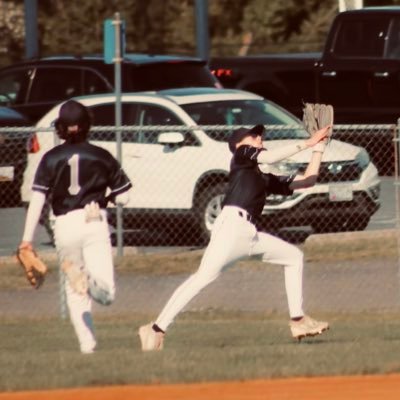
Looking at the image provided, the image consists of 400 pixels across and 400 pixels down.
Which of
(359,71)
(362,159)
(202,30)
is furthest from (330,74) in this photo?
(202,30)

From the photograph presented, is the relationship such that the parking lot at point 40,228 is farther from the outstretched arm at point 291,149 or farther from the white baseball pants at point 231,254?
the outstretched arm at point 291,149

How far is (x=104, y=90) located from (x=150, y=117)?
4.60 metres

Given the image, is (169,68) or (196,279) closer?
(196,279)

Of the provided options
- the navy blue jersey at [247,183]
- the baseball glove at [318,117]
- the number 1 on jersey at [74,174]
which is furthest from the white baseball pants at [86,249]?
the baseball glove at [318,117]

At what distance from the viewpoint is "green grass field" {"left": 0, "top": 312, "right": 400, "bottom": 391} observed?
10.5m

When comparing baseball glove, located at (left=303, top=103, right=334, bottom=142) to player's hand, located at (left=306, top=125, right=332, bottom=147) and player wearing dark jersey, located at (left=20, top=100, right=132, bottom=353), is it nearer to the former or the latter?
player's hand, located at (left=306, top=125, right=332, bottom=147)

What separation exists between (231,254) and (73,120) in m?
1.45

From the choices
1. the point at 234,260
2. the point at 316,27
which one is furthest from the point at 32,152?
the point at 316,27

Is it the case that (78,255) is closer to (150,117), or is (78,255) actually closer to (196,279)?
(196,279)

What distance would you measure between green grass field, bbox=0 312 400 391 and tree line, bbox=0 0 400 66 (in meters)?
35.4

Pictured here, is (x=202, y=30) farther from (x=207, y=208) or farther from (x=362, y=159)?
(x=207, y=208)

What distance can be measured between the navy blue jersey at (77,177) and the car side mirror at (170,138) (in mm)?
7156

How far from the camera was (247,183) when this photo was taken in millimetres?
12570

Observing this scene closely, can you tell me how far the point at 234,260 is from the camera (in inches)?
492
